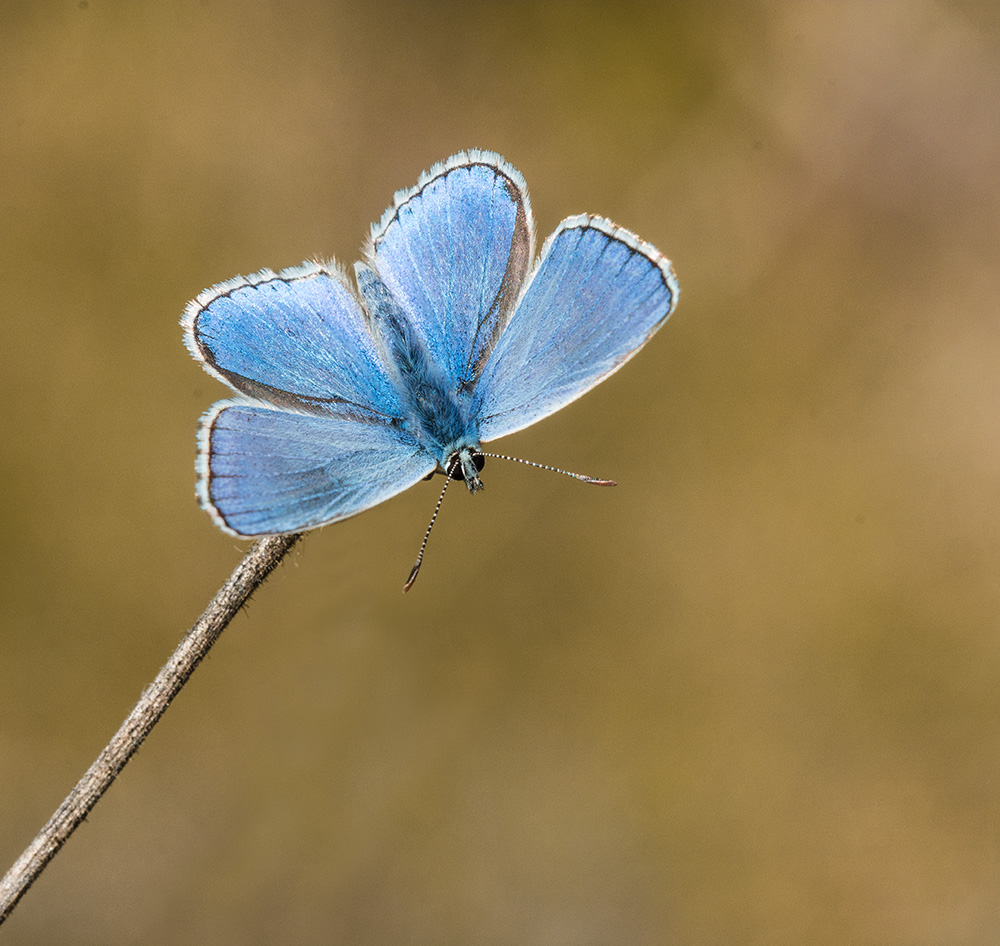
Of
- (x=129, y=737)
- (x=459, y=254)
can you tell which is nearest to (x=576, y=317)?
(x=459, y=254)

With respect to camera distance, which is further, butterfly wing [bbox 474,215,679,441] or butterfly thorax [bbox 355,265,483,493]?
butterfly thorax [bbox 355,265,483,493]

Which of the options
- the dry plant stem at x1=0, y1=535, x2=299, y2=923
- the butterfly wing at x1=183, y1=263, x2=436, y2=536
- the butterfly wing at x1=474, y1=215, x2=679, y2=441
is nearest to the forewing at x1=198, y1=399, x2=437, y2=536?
the butterfly wing at x1=183, y1=263, x2=436, y2=536

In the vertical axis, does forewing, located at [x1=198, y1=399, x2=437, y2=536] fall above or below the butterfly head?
below

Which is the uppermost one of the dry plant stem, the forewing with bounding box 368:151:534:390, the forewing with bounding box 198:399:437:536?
the forewing with bounding box 368:151:534:390

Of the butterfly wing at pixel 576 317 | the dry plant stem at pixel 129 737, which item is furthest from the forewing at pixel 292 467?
the butterfly wing at pixel 576 317

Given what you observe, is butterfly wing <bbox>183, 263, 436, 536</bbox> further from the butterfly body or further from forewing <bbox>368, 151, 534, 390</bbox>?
forewing <bbox>368, 151, 534, 390</bbox>

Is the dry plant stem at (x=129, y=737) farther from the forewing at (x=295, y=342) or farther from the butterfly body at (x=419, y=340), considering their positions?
the forewing at (x=295, y=342)

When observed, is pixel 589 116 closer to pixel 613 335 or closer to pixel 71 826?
pixel 613 335

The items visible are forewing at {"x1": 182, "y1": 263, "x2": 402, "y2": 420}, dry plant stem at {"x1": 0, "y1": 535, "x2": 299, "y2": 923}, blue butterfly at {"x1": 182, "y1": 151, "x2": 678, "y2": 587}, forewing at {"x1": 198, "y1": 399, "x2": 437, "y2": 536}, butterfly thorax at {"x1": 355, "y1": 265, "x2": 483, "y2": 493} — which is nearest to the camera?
dry plant stem at {"x1": 0, "y1": 535, "x2": 299, "y2": 923}
